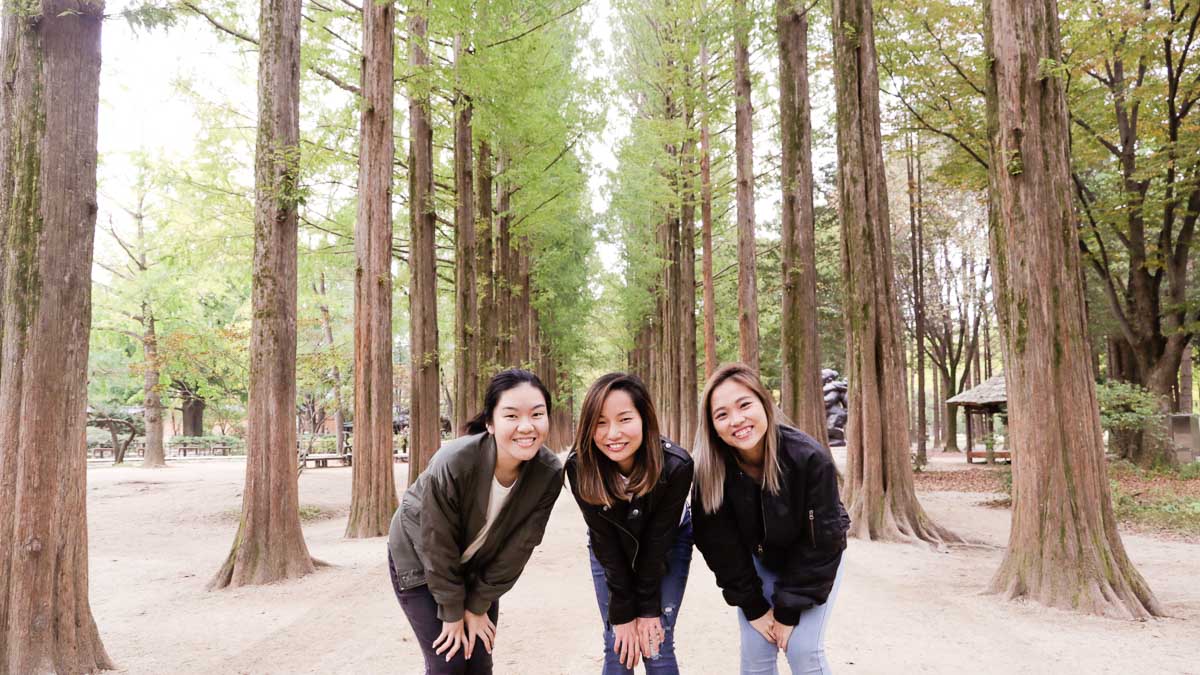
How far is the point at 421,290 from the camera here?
40.4 ft

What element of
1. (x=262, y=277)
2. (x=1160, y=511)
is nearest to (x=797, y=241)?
(x=1160, y=511)

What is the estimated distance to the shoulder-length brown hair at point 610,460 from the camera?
2676 mm

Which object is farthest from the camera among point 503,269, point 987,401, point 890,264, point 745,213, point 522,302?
point 522,302

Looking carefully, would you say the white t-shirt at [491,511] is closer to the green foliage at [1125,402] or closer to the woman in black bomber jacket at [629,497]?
the woman in black bomber jacket at [629,497]

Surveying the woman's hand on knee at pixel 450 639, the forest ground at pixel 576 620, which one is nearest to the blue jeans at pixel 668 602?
the woman's hand on knee at pixel 450 639

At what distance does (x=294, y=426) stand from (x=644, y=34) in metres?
16.2

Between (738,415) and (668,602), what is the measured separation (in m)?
0.91

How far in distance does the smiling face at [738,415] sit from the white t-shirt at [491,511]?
0.88 m

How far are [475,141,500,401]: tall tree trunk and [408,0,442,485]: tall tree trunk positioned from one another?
2005mm

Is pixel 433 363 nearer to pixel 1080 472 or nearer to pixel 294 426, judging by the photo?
pixel 294 426

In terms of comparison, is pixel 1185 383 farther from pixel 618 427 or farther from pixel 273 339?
pixel 618 427

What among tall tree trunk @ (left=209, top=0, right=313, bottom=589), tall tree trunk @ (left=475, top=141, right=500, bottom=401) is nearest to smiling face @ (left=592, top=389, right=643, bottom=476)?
tall tree trunk @ (left=209, top=0, right=313, bottom=589)

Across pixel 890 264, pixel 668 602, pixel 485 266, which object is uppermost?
pixel 485 266

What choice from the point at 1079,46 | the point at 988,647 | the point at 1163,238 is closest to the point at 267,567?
the point at 988,647
